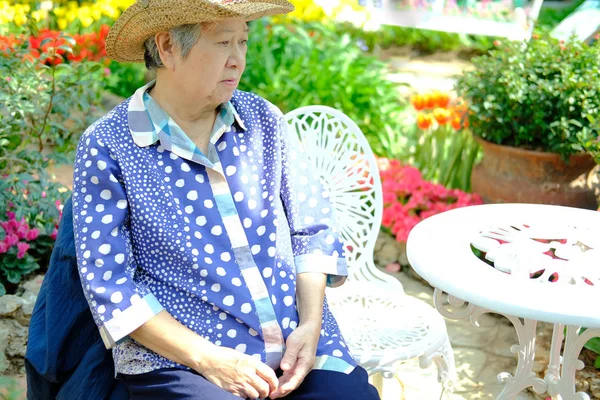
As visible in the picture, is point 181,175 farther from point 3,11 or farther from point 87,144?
point 3,11

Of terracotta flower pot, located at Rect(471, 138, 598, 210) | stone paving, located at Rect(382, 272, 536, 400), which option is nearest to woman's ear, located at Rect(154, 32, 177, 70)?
stone paving, located at Rect(382, 272, 536, 400)

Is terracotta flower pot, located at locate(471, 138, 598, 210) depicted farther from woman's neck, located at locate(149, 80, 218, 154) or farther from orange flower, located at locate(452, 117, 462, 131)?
woman's neck, located at locate(149, 80, 218, 154)

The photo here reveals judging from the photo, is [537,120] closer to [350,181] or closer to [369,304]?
[350,181]

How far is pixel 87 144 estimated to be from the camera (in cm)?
194

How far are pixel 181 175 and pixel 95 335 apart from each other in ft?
1.69

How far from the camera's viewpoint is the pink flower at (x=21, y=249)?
3186mm

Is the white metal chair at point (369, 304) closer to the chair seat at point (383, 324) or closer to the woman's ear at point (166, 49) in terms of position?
the chair seat at point (383, 324)

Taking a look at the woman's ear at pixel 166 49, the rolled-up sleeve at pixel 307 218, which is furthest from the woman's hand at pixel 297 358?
the woman's ear at pixel 166 49

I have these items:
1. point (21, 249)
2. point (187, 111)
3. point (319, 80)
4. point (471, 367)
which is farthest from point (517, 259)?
point (319, 80)

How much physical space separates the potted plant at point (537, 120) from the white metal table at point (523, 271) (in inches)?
51.9

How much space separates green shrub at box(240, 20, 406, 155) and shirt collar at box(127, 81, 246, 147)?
2906 mm

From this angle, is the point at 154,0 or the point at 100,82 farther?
the point at 100,82

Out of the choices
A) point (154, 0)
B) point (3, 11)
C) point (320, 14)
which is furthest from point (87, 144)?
point (320, 14)

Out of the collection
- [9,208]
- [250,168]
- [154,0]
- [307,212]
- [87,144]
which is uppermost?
[154,0]
